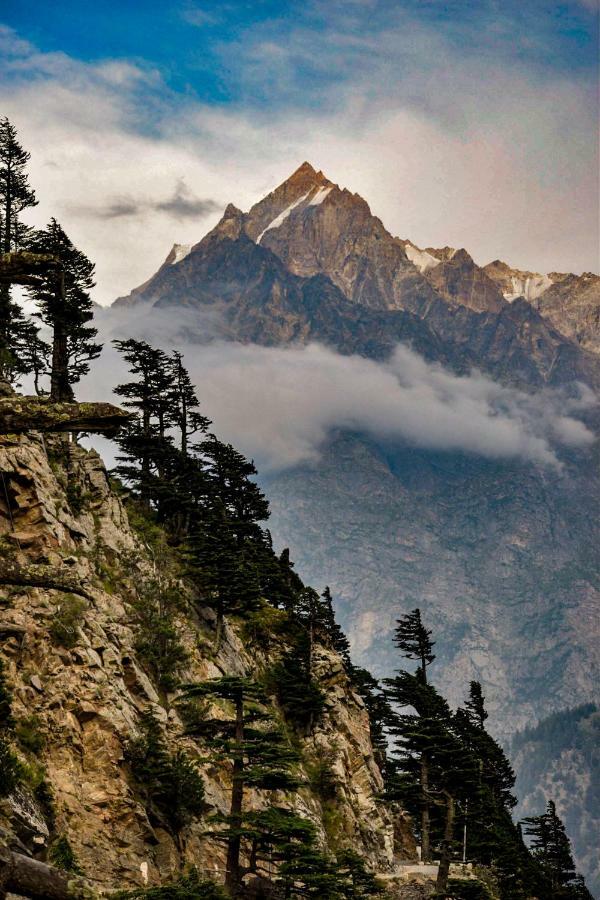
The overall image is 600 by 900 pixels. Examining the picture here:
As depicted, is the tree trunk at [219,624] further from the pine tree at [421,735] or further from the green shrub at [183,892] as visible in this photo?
the green shrub at [183,892]

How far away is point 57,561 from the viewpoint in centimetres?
3688

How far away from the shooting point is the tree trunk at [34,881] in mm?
9578

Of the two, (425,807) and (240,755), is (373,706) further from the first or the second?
(240,755)

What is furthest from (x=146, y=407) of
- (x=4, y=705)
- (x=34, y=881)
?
(x=34, y=881)

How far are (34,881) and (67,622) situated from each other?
78.4ft

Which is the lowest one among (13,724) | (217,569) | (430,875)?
(430,875)

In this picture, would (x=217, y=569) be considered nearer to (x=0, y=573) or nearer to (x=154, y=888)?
(x=154, y=888)

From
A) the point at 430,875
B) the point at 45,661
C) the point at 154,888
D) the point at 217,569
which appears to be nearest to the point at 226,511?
the point at 217,569

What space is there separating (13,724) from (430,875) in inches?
1234

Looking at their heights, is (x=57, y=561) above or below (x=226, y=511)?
below

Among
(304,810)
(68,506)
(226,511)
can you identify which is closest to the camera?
(68,506)

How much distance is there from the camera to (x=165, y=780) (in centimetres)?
3198

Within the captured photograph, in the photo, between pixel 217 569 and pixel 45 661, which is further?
pixel 217 569

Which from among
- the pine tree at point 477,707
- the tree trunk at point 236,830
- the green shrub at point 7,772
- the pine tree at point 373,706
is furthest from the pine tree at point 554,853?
the green shrub at point 7,772
